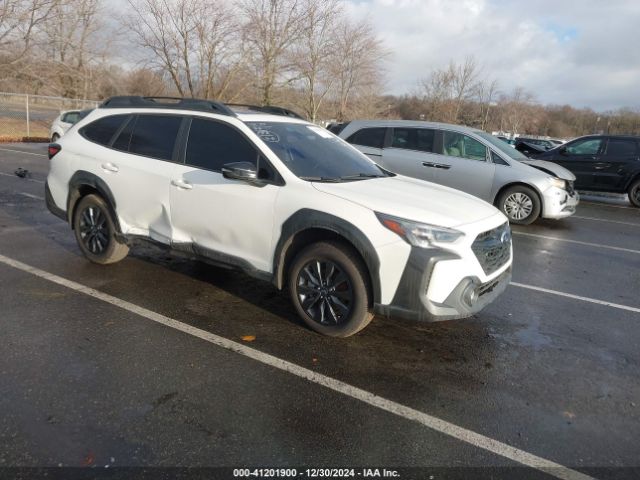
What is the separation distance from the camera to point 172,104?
16.1ft

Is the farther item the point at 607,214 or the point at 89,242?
the point at 607,214

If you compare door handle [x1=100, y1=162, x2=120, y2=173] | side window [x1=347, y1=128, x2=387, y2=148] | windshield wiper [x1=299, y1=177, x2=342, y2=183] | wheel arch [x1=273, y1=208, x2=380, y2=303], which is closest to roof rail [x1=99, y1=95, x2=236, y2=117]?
door handle [x1=100, y1=162, x2=120, y2=173]

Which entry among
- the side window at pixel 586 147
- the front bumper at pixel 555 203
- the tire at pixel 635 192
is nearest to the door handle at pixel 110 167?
the front bumper at pixel 555 203

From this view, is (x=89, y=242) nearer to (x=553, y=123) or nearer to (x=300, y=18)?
(x=300, y=18)

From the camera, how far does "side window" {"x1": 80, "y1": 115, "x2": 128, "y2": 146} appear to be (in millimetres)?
5219

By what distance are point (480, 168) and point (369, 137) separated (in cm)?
227

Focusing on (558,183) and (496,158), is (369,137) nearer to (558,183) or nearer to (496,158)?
(496,158)

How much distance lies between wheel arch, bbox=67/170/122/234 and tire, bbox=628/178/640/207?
12.5m

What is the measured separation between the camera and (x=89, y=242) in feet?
17.7

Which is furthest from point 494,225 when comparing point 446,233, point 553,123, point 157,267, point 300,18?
point 553,123

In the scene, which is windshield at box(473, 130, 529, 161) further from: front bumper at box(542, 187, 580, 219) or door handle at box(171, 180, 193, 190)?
door handle at box(171, 180, 193, 190)

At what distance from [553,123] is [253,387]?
322 ft

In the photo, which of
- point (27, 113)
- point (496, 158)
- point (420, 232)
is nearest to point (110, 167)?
point (420, 232)

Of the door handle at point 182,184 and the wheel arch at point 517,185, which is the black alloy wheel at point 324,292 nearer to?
the door handle at point 182,184
